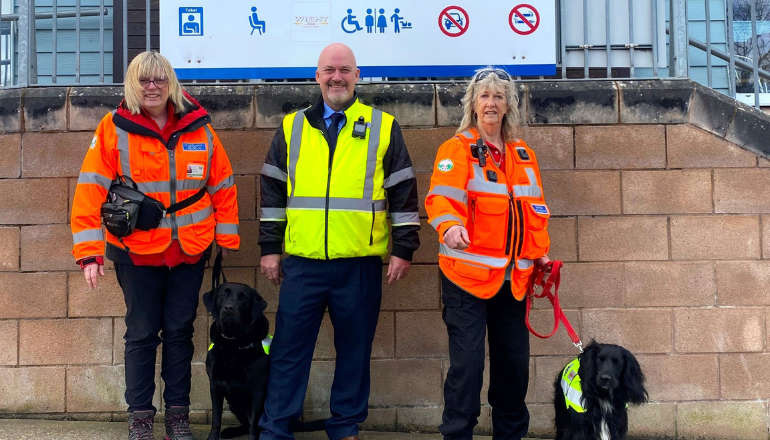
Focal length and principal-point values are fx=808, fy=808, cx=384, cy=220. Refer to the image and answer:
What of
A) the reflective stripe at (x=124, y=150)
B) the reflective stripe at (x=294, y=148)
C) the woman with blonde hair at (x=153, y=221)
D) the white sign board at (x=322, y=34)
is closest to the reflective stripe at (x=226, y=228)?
the woman with blonde hair at (x=153, y=221)

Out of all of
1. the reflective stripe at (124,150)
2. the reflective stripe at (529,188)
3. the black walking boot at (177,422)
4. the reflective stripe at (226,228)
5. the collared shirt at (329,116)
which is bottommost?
the black walking boot at (177,422)

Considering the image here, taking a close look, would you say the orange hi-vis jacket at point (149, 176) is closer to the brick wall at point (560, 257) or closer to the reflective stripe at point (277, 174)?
the reflective stripe at point (277, 174)

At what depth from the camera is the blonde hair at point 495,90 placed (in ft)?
12.4

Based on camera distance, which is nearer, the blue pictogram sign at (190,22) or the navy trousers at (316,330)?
the navy trousers at (316,330)

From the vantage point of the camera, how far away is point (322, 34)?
4785 mm

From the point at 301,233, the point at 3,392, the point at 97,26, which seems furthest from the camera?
the point at 97,26

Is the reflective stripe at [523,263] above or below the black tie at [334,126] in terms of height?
below

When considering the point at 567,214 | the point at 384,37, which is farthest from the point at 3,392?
the point at 567,214

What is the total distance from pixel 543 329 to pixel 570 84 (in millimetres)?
1463

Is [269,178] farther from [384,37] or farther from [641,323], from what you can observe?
[641,323]

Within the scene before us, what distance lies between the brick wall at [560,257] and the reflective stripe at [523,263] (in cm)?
105

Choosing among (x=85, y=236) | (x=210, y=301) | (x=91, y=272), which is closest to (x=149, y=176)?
(x=85, y=236)

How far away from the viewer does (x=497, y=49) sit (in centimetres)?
482

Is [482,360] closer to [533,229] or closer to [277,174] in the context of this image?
[533,229]
